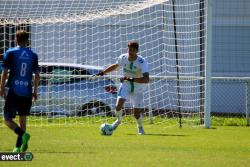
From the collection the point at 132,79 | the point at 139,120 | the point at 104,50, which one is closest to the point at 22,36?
the point at 132,79

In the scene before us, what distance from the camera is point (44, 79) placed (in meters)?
23.1

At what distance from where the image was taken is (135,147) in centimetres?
1516

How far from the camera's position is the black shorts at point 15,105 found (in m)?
14.0

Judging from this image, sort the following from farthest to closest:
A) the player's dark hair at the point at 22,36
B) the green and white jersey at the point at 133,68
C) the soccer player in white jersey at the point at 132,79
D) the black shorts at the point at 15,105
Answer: the green and white jersey at the point at 133,68, the soccer player in white jersey at the point at 132,79, the black shorts at the point at 15,105, the player's dark hair at the point at 22,36

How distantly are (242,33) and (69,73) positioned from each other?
6.57m

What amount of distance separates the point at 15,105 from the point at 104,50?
10.9m

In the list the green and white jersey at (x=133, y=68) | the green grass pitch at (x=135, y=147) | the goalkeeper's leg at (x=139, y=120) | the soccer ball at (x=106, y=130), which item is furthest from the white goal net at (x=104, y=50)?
the soccer ball at (x=106, y=130)

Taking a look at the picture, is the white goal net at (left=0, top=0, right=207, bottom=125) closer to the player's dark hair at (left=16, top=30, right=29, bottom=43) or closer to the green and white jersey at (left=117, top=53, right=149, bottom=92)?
the green and white jersey at (left=117, top=53, right=149, bottom=92)

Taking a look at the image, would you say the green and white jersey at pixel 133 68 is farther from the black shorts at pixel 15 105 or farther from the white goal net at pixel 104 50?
the black shorts at pixel 15 105

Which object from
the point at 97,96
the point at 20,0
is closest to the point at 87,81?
the point at 97,96

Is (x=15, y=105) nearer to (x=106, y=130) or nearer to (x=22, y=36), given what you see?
(x=22, y=36)

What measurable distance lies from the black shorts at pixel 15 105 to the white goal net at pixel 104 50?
761 cm

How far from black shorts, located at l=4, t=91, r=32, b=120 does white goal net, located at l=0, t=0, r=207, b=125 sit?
761 cm

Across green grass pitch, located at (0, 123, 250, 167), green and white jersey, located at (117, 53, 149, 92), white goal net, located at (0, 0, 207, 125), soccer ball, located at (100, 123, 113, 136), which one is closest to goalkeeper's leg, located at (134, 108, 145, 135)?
green grass pitch, located at (0, 123, 250, 167)
